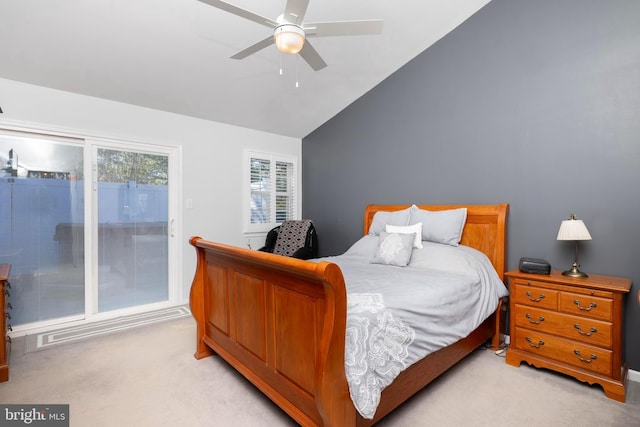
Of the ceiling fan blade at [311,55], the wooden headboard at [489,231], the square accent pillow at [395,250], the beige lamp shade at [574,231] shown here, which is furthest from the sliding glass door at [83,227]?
the beige lamp shade at [574,231]

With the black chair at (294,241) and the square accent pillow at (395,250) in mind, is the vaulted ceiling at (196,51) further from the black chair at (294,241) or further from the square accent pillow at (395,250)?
the square accent pillow at (395,250)

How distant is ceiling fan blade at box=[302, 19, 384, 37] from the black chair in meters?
2.60

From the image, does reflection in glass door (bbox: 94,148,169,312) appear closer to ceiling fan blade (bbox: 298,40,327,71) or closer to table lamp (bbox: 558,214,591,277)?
ceiling fan blade (bbox: 298,40,327,71)

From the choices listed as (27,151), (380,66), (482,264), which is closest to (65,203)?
(27,151)

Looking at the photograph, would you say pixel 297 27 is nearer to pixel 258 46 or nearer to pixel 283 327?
pixel 258 46

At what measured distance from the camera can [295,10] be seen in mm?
1751

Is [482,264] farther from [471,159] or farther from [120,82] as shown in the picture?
[120,82]

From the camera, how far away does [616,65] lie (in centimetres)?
228

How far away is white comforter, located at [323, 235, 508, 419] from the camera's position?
4.72 ft

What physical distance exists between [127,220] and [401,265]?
304cm

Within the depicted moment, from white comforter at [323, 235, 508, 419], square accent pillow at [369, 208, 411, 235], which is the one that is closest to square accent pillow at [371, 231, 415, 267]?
white comforter at [323, 235, 508, 419]

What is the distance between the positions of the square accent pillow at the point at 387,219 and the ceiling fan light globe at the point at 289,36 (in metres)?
1.99

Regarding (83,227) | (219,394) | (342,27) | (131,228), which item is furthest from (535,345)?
(83,227)

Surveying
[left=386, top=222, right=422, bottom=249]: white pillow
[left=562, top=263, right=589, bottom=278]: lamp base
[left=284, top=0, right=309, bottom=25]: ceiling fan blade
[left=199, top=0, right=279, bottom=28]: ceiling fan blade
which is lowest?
[left=562, top=263, right=589, bottom=278]: lamp base
